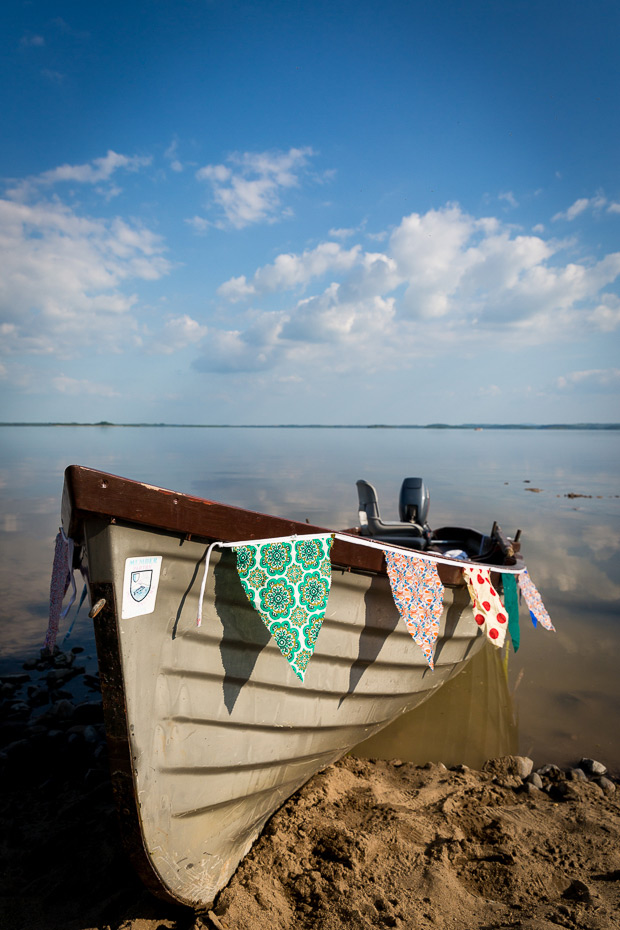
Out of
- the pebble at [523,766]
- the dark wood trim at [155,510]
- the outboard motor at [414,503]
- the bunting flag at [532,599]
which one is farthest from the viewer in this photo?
the outboard motor at [414,503]

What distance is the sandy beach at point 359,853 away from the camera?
291 cm

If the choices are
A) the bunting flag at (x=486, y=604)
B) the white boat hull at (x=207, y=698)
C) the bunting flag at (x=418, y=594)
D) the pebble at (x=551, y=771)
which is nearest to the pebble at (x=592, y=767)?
the pebble at (x=551, y=771)

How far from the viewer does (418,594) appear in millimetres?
3664

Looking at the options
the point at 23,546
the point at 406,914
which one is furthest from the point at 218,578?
the point at 23,546

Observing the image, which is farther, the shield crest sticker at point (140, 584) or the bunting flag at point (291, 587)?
the bunting flag at point (291, 587)

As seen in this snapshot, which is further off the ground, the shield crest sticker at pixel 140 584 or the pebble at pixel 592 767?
the shield crest sticker at pixel 140 584

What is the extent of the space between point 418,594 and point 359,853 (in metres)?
1.60

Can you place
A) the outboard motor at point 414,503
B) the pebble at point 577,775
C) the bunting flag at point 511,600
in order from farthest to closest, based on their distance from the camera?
the outboard motor at point 414,503, the bunting flag at point 511,600, the pebble at point 577,775

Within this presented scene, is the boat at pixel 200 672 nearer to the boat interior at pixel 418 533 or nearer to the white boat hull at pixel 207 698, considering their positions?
the white boat hull at pixel 207 698

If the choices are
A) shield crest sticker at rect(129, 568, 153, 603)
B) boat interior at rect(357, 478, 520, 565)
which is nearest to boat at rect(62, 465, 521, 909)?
shield crest sticker at rect(129, 568, 153, 603)

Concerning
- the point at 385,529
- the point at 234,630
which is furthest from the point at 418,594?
the point at 385,529

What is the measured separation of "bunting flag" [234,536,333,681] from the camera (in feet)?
9.37

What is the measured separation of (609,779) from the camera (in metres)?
4.39

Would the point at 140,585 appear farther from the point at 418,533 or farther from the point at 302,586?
the point at 418,533
